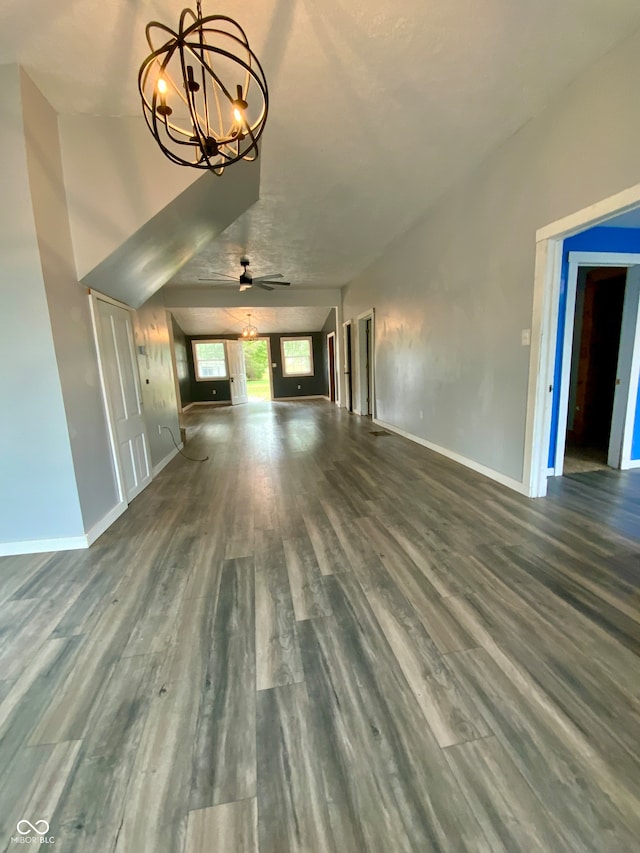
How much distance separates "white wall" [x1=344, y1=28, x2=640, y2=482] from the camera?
84.5 inches

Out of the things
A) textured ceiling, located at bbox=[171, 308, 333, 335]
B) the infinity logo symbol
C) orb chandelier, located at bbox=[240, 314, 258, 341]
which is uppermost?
textured ceiling, located at bbox=[171, 308, 333, 335]

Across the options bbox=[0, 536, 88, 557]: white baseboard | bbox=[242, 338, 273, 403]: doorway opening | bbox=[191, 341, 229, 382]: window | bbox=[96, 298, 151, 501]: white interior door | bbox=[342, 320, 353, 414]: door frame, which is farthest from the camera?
bbox=[242, 338, 273, 403]: doorway opening

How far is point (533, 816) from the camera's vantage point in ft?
3.14

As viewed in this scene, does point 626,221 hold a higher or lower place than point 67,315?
higher

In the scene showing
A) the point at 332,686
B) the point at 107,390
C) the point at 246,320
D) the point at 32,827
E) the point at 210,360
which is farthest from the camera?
the point at 210,360

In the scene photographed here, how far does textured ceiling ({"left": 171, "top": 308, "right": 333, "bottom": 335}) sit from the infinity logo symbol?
9.39m

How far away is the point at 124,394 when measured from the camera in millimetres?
3346

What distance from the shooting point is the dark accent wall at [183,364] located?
9943mm

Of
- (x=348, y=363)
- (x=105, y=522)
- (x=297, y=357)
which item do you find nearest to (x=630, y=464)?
(x=105, y=522)

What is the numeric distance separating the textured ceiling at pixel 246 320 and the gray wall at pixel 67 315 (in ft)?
23.1

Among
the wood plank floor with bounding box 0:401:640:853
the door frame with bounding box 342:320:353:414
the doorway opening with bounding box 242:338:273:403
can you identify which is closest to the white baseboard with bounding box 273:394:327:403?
the door frame with bounding box 342:320:353:414

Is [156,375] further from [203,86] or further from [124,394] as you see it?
[203,86]

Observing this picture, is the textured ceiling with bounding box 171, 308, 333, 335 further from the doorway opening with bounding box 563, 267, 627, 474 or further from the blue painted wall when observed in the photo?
the blue painted wall

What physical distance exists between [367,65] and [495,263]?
1832 millimetres
